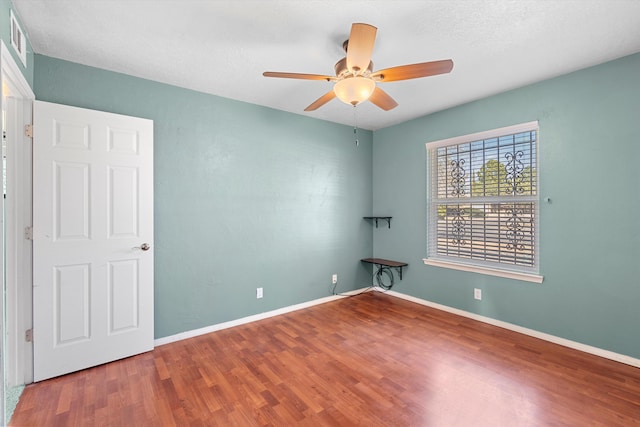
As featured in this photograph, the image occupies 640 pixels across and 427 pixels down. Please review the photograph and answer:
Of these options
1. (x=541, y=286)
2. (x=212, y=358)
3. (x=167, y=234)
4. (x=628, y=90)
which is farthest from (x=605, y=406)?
(x=167, y=234)

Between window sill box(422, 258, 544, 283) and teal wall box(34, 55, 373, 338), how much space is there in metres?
1.20

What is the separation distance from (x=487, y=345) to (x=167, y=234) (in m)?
3.26

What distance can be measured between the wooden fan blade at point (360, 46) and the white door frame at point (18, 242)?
2.27 m

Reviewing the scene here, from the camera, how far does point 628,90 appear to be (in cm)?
239

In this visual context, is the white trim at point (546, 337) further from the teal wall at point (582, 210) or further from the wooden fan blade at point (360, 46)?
the wooden fan blade at point (360, 46)

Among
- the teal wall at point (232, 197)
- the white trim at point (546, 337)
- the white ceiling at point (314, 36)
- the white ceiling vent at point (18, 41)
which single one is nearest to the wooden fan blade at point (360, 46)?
the white ceiling at point (314, 36)

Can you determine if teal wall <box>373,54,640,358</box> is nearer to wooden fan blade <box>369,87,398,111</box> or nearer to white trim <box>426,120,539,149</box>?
white trim <box>426,120,539,149</box>

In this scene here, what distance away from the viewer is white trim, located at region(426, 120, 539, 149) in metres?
2.94

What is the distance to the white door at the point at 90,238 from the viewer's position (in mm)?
2182

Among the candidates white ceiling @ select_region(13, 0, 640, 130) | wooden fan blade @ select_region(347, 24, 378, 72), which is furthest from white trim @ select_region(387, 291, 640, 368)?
wooden fan blade @ select_region(347, 24, 378, 72)

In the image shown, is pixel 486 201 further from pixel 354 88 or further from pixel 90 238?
pixel 90 238

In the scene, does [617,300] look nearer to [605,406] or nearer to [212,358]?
[605,406]

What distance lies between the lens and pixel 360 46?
169 centimetres

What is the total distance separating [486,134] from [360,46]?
2277 millimetres
